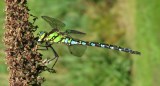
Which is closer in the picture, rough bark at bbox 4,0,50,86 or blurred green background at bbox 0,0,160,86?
rough bark at bbox 4,0,50,86

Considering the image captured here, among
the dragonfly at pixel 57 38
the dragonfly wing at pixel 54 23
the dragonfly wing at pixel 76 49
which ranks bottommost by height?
the dragonfly wing at pixel 76 49

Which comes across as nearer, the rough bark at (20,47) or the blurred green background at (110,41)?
the rough bark at (20,47)

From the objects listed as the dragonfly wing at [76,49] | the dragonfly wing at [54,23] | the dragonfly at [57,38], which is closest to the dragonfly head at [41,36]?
the dragonfly at [57,38]

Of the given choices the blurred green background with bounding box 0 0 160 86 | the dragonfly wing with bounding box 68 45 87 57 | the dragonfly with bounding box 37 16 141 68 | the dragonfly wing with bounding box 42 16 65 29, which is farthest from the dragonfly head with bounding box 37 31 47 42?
the blurred green background with bounding box 0 0 160 86

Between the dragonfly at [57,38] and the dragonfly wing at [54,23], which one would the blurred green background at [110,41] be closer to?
the dragonfly at [57,38]

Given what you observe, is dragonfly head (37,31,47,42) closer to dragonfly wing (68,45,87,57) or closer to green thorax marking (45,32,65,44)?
green thorax marking (45,32,65,44)

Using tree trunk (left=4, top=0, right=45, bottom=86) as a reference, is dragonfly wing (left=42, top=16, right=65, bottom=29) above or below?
above

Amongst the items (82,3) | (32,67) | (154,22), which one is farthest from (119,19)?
(32,67)

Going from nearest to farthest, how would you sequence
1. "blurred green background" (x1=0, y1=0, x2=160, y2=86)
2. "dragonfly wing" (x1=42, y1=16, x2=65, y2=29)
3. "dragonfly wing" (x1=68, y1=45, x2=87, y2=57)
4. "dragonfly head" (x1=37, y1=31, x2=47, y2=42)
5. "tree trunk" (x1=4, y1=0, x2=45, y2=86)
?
1. "tree trunk" (x1=4, y1=0, x2=45, y2=86)
2. "dragonfly head" (x1=37, y1=31, x2=47, y2=42)
3. "dragonfly wing" (x1=42, y1=16, x2=65, y2=29)
4. "dragonfly wing" (x1=68, y1=45, x2=87, y2=57)
5. "blurred green background" (x1=0, y1=0, x2=160, y2=86)
